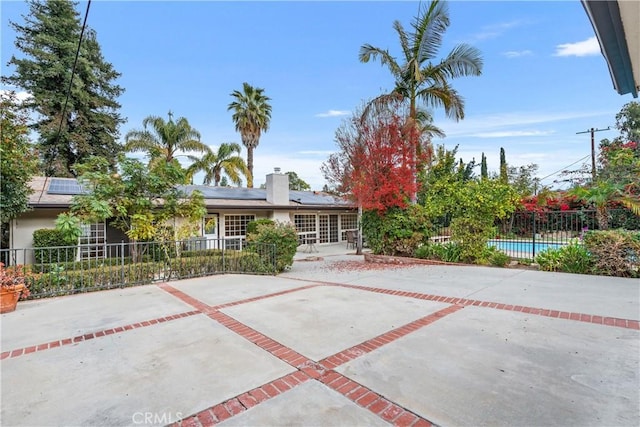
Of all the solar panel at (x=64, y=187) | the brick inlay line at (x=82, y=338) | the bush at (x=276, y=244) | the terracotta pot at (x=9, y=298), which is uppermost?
the solar panel at (x=64, y=187)

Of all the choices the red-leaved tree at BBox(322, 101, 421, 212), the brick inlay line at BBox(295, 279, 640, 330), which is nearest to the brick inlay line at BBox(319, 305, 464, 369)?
the brick inlay line at BBox(295, 279, 640, 330)

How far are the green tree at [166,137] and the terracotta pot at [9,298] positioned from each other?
15647mm

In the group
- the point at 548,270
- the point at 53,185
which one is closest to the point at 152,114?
the point at 53,185

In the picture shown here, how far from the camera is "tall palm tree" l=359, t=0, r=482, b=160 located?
12.3 m

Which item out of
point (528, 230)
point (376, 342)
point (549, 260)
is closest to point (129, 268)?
point (376, 342)

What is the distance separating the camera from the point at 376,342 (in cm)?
359

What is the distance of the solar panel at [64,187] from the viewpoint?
1202 centimetres

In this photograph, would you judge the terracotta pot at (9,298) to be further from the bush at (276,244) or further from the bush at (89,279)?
the bush at (276,244)

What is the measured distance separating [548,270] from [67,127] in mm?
28128

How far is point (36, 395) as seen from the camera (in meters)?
2.61

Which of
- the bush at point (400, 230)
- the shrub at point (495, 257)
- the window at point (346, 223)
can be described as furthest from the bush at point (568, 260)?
the window at point (346, 223)

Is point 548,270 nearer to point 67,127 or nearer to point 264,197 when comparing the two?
point 264,197

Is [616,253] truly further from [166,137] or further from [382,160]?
[166,137]

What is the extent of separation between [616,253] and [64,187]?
18.5 meters
